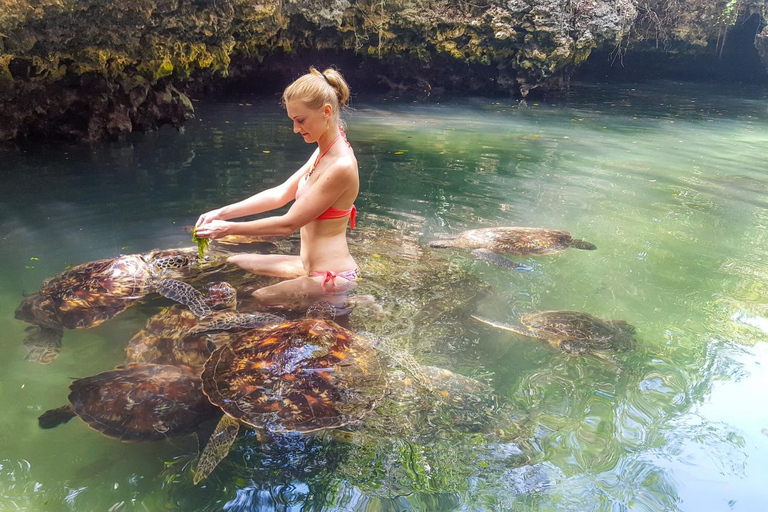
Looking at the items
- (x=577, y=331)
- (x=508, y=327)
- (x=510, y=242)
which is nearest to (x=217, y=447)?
Result: (x=508, y=327)

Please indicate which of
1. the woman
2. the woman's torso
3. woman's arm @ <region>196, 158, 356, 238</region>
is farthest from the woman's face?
the woman's torso

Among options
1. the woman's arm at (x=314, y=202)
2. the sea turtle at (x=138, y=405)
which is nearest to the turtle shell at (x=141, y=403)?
the sea turtle at (x=138, y=405)

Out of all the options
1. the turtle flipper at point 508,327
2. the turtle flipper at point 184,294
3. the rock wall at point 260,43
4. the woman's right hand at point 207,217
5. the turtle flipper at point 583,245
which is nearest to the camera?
the woman's right hand at point 207,217

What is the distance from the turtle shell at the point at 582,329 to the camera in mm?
3307

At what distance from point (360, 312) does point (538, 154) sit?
676 cm

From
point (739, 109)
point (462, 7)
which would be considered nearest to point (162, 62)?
point (462, 7)

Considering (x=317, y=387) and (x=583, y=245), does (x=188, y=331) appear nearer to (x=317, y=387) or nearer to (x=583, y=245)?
(x=317, y=387)

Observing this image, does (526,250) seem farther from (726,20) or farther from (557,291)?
(726,20)

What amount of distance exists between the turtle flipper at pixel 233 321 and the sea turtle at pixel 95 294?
0.41 ft

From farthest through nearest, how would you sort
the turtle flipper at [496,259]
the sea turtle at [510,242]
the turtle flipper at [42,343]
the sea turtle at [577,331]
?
1. the sea turtle at [510,242]
2. the turtle flipper at [496,259]
3. the sea turtle at [577,331]
4. the turtle flipper at [42,343]

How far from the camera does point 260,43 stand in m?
11.6

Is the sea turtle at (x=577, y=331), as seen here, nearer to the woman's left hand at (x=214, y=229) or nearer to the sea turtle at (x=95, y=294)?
the woman's left hand at (x=214, y=229)

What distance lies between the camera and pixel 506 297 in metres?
4.00

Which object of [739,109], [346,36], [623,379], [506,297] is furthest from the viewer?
[739,109]
